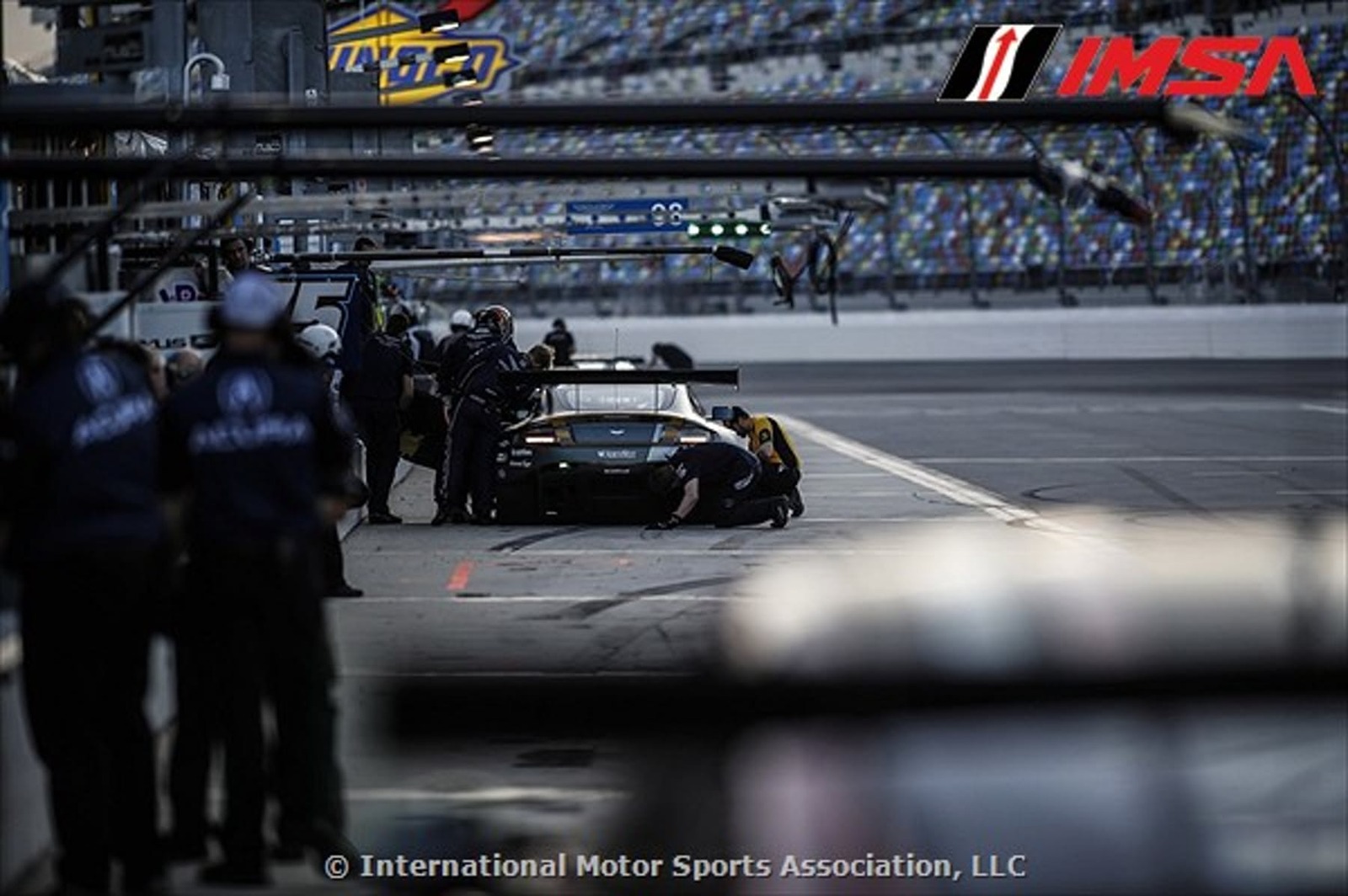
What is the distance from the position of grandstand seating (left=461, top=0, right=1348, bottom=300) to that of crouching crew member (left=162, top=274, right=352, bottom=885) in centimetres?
4833

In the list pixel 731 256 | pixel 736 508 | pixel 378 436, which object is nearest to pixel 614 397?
pixel 736 508

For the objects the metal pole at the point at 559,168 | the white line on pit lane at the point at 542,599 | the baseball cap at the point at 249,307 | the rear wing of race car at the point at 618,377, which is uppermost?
the metal pole at the point at 559,168

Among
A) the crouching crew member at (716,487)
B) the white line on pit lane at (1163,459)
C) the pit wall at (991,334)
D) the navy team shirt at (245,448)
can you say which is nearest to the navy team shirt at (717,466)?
the crouching crew member at (716,487)

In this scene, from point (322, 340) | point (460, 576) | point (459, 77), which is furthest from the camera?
point (459, 77)

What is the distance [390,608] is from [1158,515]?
796 centimetres

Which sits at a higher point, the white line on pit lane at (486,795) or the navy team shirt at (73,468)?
the navy team shirt at (73,468)

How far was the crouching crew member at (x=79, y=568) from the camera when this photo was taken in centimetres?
695

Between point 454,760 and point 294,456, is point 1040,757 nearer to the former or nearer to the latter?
point 454,760

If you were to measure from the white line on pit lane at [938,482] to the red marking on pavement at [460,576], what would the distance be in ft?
15.1

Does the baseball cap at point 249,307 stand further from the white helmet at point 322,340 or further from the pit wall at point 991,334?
the pit wall at point 991,334

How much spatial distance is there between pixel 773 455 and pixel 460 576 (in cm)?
496

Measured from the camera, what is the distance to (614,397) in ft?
67.6

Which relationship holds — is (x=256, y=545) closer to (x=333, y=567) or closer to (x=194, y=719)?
(x=194, y=719)

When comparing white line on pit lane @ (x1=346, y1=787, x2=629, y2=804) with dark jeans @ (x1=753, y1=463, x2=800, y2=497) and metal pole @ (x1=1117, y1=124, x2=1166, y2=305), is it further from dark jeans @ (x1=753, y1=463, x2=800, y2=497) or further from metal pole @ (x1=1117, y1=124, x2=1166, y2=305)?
metal pole @ (x1=1117, y1=124, x2=1166, y2=305)
